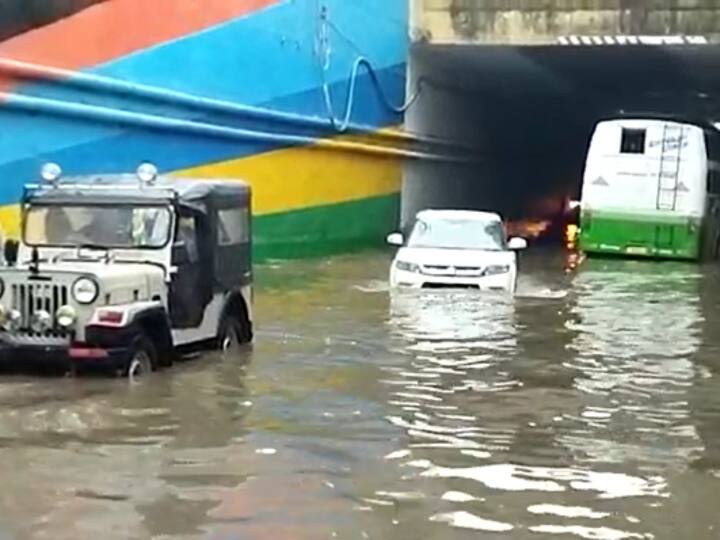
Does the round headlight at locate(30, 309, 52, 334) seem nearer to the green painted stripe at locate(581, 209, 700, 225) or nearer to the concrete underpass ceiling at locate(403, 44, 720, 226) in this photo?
the concrete underpass ceiling at locate(403, 44, 720, 226)

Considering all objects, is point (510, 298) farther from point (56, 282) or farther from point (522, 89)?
point (522, 89)

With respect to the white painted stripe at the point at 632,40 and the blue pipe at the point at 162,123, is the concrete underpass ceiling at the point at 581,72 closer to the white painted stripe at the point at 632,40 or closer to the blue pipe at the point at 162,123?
the white painted stripe at the point at 632,40

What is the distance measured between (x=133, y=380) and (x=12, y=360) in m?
1.01

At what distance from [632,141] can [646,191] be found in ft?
3.89

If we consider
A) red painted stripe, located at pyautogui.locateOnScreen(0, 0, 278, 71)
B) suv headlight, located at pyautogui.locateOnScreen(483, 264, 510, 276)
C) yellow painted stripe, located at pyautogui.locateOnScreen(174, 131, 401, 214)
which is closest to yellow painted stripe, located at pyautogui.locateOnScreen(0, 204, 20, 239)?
red painted stripe, located at pyautogui.locateOnScreen(0, 0, 278, 71)

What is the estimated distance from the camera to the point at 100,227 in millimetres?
13844

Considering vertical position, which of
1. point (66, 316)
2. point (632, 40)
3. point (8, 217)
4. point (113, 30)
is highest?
point (632, 40)

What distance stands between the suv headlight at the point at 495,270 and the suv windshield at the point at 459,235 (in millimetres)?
744

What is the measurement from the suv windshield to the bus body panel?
997 cm

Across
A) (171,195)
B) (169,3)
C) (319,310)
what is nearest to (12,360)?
(171,195)

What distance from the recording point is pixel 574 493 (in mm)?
9000

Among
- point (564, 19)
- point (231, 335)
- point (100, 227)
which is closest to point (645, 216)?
point (564, 19)

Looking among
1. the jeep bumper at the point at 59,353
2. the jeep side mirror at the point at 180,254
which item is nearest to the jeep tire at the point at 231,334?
the jeep side mirror at the point at 180,254

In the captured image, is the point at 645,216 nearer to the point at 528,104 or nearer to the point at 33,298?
the point at 528,104
